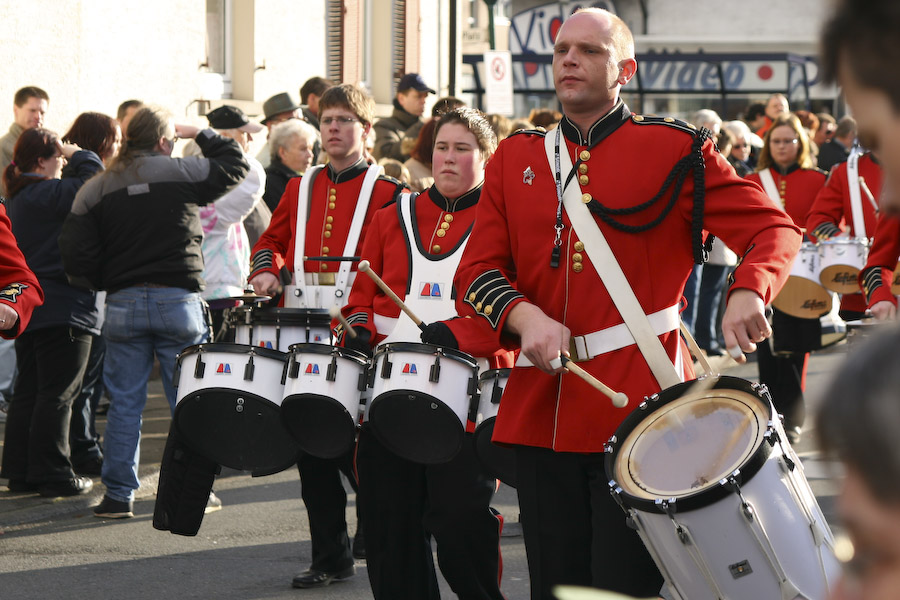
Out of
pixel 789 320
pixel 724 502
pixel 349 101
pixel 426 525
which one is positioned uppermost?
pixel 349 101

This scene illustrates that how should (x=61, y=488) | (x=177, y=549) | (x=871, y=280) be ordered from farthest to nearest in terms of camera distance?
(x=61, y=488)
(x=177, y=549)
(x=871, y=280)

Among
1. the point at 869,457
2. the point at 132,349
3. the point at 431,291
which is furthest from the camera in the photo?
the point at 132,349

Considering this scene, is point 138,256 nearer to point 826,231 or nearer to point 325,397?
point 325,397

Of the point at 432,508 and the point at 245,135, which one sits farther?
the point at 245,135

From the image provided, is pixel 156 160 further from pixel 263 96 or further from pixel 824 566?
pixel 263 96

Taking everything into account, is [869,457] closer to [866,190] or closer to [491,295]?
[491,295]

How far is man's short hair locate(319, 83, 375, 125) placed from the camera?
244 inches

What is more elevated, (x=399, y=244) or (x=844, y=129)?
(x=844, y=129)

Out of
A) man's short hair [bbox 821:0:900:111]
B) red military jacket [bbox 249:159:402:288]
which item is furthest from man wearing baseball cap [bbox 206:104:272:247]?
man's short hair [bbox 821:0:900:111]

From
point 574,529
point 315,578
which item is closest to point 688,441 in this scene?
point 574,529

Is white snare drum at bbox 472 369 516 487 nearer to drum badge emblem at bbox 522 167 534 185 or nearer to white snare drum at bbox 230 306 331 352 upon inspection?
drum badge emblem at bbox 522 167 534 185

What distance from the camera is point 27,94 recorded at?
9938 millimetres

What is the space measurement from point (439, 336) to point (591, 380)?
146 centimetres

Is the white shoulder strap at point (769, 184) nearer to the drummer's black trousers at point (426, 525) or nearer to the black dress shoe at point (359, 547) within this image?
the black dress shoe at point (359, 547)
